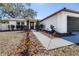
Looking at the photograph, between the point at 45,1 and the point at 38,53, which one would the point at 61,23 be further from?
the point at 38,53

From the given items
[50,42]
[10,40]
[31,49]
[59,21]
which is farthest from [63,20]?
[10,40]

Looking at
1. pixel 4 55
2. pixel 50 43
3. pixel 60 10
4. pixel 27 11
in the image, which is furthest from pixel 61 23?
pixel 4 55

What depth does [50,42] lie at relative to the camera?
15.8 feet

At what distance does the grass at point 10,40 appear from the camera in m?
4.71

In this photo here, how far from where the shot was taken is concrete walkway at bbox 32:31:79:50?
15.5 ft

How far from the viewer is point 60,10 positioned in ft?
15.6

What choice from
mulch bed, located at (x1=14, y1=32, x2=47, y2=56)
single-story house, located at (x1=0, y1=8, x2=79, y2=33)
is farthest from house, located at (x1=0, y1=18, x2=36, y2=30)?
mulch bed, located at (x1=14, y1=32, x2=47, y2=56)

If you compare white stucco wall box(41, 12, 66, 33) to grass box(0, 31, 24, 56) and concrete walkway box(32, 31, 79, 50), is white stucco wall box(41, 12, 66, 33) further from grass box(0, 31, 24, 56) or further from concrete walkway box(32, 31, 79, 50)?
grass box(0, 31, 24, 56)

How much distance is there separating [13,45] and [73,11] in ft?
6.61

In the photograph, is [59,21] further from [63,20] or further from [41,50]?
[41,50]

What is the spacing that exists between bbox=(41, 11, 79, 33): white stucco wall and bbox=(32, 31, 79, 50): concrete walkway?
28 centimetres

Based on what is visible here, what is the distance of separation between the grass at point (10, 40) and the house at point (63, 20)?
82 centimetres

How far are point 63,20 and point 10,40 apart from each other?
1702 mm

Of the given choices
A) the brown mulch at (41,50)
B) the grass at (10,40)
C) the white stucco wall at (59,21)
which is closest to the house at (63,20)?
the white stucco wall at (59,21)
